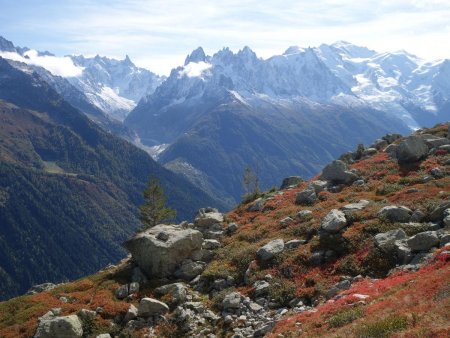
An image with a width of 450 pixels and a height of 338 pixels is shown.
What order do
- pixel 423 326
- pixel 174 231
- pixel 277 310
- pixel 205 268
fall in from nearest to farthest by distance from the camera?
pixel 423 326, pixel 277 310, pixel 205 268, pixel 174 231

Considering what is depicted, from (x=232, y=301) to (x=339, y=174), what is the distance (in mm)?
31875

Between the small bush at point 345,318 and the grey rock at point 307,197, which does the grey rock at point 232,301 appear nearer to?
the small bush at point 345,318

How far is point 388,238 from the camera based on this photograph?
35562mm

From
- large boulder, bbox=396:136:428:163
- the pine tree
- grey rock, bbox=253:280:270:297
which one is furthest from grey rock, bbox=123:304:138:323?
the pine tree

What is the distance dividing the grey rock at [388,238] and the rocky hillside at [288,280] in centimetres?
12

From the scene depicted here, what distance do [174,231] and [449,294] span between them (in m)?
28.9

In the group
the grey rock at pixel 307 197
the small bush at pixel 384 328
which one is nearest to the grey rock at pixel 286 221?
the grey rock at pixel 307 197

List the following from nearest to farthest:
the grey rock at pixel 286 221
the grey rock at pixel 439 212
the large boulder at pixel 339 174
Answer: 1. the grey rock at pixel 439 212
2. the grey rock at pixel 286 221
3. the large boulder at pixel 339 174

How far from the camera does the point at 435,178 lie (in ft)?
166

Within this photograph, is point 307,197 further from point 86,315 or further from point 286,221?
point 86,315

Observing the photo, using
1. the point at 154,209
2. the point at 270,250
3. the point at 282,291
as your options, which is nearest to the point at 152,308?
the point at 282,291

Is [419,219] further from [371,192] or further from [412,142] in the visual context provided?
[412,142]

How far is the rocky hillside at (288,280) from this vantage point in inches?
993

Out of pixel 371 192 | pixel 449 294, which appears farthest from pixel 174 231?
pixel 449 294
